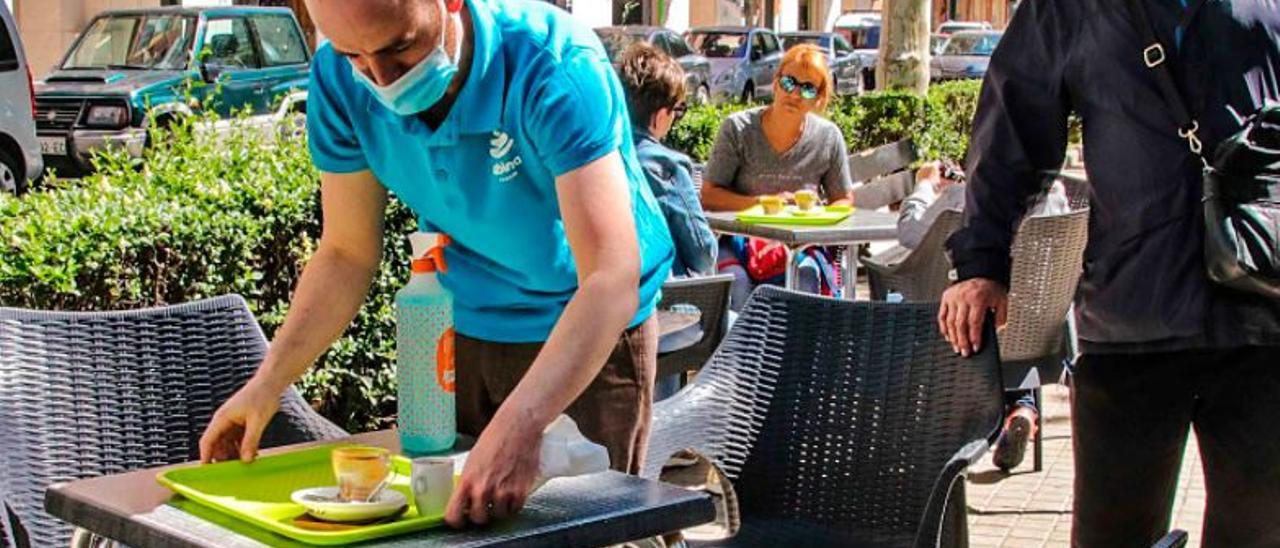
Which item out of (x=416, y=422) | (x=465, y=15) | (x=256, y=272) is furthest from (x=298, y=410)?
(x=256, y=272)

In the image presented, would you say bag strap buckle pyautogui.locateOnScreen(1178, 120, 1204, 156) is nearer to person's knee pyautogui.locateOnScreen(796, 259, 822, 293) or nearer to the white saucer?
the white saucer

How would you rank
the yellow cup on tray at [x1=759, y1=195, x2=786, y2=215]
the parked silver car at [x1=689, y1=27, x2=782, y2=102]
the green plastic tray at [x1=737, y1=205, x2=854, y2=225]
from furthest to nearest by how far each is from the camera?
the parked silver car at [x1=689, y1=27, x2=782, y2=102] < the yellow cup on tray at [x1=759, y1=195, x2=786, y2=215] < the green plastic tray at [x1=737, y1=205, x2=854, y2=225]

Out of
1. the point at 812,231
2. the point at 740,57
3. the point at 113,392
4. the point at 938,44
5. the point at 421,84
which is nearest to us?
the point at 421,84

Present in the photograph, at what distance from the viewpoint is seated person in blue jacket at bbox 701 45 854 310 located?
22.1 ft

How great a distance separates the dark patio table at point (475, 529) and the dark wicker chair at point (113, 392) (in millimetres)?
664

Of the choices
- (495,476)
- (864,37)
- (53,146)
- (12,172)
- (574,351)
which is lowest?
(864,37)

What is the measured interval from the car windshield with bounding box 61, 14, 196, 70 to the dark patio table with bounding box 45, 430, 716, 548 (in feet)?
46.9

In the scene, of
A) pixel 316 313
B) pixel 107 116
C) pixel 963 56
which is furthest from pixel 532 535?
pixel 963 56

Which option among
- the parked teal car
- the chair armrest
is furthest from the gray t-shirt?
the parked teal car

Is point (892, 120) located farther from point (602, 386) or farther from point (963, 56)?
point (963, 56)

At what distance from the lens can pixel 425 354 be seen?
2.59 m

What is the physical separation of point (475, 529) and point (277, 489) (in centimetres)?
37

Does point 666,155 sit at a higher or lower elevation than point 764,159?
higher

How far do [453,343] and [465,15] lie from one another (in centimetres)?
48
